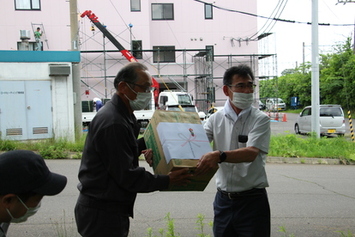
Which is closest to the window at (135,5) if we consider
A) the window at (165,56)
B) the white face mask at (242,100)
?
the window at (165,56)

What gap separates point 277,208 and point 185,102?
53.2 ft

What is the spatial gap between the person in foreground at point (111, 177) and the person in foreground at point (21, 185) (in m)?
0.50

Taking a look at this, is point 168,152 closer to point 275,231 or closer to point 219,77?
point 275,231

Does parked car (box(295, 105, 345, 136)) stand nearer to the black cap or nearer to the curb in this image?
the curb

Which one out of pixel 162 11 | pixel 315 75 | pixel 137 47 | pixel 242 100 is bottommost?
pixel 242 100

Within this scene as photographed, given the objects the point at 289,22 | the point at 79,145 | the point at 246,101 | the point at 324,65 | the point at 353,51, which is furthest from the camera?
the point at 324,65

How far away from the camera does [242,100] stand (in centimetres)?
301

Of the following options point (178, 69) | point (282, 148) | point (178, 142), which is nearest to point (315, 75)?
point (282, 148)

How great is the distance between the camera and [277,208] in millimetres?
6297

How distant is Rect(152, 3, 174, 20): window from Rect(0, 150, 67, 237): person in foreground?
2968cm

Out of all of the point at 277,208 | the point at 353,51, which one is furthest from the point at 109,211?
the point at 353,51

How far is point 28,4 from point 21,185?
94.7 feet

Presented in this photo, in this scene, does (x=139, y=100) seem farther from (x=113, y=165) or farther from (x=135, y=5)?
(x=135, y=5)

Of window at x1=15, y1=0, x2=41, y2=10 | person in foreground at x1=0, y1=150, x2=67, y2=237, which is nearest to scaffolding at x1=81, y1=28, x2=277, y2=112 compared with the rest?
window at x1=15, y1=0, x2=41, y2=10
